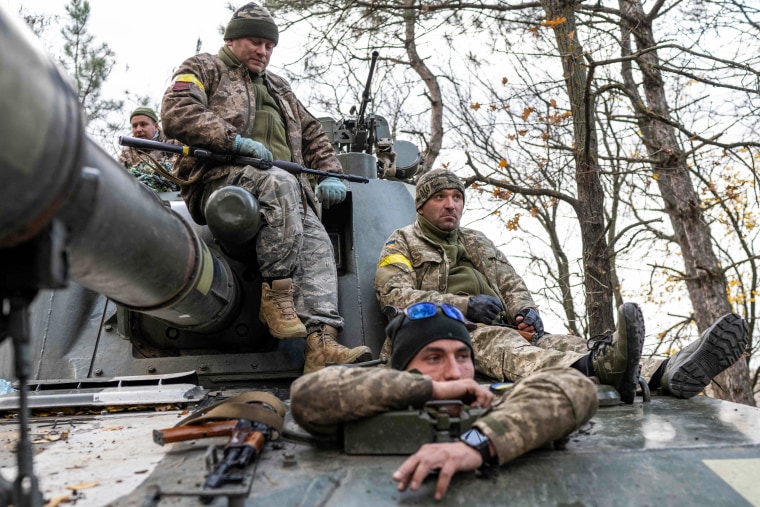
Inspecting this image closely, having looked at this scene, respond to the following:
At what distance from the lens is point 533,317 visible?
423 centimetres

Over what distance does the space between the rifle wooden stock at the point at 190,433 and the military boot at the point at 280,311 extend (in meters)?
1.20

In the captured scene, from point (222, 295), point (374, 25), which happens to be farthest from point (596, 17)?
point (222, 295)

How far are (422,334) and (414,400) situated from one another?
0.35m

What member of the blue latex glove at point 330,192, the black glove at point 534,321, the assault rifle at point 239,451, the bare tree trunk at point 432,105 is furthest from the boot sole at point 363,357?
the bare tree trunk at point 432,105

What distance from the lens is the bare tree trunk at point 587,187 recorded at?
24.0 ft

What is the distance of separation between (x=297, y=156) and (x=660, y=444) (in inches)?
107

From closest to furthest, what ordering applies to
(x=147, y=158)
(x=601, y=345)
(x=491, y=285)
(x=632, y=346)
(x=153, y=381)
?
(x=632, y=346) → (x=601, y=345) → (x=153, y=381) → (x=491, y=285) → (x=147, y=158)

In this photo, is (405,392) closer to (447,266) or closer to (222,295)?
(222,295)

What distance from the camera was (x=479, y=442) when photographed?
85.5 inches

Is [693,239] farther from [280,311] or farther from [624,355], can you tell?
[280,311]

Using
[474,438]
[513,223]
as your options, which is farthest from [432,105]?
[474,438]

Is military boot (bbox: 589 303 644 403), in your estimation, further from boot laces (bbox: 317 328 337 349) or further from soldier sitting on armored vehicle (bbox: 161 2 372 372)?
boot laces (bbox: 317 328 337 349)

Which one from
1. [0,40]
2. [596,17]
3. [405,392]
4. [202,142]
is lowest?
[405,392]

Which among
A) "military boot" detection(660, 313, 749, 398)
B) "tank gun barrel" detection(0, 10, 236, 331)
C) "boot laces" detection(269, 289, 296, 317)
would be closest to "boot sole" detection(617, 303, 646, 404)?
"military boot" detection(660, 313, 749, 398)
